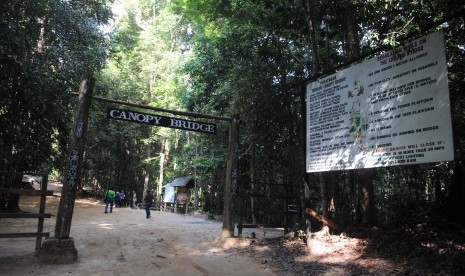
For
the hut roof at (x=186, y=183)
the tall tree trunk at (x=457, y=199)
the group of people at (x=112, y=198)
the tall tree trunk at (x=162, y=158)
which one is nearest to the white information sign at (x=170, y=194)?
the hut roof at (x=186, y=183)

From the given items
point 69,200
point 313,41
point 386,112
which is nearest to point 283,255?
point 386,112

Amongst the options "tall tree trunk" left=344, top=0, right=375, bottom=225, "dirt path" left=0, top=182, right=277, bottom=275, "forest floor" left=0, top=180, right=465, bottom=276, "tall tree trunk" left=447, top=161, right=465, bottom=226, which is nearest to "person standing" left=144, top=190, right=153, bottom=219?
"dirt path" left=0, top=182, right=277, bottom=275

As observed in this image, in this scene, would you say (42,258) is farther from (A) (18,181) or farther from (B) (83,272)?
(A) (18,181)

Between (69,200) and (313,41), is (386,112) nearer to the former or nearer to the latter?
(313,41)

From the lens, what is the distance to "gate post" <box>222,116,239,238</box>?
29.3ft

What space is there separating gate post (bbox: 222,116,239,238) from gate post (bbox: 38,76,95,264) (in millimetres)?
3789

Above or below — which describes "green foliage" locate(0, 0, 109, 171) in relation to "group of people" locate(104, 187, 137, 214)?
above

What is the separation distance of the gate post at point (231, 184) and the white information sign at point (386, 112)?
8.68 feet

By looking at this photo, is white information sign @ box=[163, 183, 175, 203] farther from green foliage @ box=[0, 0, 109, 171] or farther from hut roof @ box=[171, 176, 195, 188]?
green foliage @ box=[0, 0, 109, 171]

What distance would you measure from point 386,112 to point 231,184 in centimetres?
480

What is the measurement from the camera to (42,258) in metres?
6.33

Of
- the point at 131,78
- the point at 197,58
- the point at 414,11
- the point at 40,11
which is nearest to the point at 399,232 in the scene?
the point at 414,11

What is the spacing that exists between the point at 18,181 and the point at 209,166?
29.0 ft

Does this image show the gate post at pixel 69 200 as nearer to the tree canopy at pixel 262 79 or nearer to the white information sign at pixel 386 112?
the tree canopy at pixel 262 79
